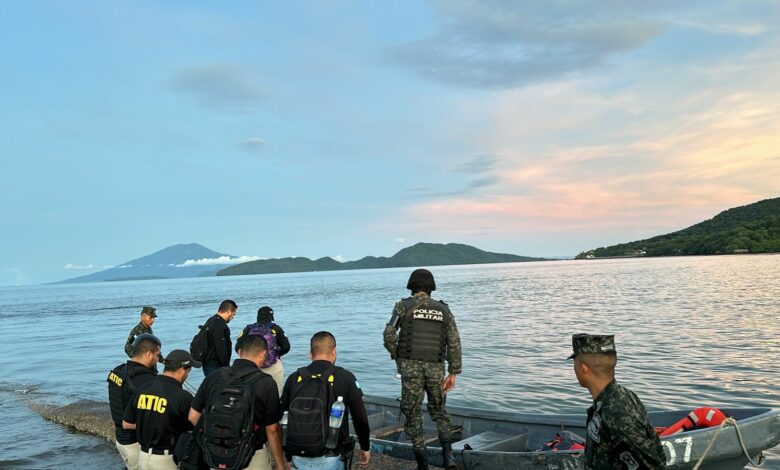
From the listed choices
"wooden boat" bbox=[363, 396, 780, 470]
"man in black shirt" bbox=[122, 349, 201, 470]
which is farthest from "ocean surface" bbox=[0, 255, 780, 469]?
"man in black shirt" bbox=[122, 349, 201, 470]

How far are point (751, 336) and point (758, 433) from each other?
73.2 feet

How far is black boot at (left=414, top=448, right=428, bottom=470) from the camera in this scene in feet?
23.8

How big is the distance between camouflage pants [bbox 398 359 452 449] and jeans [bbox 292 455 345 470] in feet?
7.03

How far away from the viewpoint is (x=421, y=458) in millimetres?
7281

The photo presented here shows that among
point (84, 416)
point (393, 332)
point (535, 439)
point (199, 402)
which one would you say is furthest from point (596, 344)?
point (84, 416)

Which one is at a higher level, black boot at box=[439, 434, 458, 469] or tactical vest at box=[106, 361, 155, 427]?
tactical vest at box=[106, 361, 155, 427]

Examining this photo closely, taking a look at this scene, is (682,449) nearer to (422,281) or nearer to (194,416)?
(422,281)

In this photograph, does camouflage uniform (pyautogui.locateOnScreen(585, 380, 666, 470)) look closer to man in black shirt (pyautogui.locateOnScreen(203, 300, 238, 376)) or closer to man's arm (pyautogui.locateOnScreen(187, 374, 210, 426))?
man's arm (pyautogui.locateOnScreen(187, 374, 210, 426))

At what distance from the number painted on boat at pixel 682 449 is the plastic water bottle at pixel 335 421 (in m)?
3.44

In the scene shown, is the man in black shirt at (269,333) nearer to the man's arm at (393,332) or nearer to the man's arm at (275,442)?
the man's arm at (393,332)

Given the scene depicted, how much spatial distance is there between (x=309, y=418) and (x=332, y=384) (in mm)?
351

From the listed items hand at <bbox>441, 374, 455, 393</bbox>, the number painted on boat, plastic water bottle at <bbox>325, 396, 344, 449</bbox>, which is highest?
plastic water bottle at <bbox>325, 396, 344, 449</bbox>

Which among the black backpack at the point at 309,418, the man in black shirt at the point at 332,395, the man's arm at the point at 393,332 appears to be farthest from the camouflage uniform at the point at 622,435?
the man's arm at the point at 393,332

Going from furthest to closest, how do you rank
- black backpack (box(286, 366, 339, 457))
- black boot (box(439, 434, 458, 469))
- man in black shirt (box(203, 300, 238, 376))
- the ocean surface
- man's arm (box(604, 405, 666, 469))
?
the ocean surface → man in black shirt (box(203, 300, 238, 376)) → black boot (box(439, 434, 458, 469)) → black backpack (box(286, 366, 339, 457)) → man's arm (box(604, 405, 666, 469))
